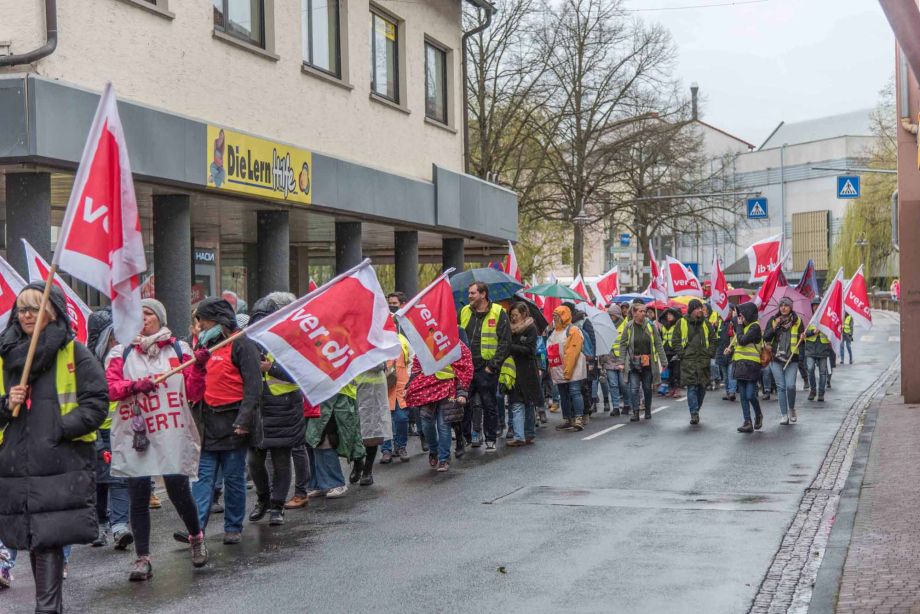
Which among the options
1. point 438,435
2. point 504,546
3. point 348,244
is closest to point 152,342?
point 504,546

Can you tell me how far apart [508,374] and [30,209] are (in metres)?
5.48

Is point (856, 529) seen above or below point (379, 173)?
below

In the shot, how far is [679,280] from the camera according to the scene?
26062 mm

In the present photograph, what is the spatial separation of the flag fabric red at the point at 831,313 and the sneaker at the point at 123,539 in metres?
13.3

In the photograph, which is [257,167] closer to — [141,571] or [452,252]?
[141,571]

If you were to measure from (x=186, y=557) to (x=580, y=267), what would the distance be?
2906 centimetres

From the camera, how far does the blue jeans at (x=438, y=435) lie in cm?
1298

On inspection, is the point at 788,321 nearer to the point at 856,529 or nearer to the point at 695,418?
the point at 695,418

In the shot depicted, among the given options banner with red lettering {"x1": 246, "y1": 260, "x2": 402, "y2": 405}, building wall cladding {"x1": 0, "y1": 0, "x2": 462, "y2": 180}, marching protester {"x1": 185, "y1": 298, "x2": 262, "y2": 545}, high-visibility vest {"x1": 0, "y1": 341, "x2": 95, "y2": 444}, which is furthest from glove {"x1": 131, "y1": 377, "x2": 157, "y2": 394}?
building wall cladding {"x1": 0, "y1": 0, "x2": 462, "y2": 180}

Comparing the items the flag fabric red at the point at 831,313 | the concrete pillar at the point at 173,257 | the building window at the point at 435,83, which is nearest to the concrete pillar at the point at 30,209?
the concrete pillar at the point at 173,257

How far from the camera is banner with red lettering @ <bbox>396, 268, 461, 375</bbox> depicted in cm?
1236

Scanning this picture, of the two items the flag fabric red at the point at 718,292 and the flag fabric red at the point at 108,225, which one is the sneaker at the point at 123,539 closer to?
the flag fabric red at the point at 108,225

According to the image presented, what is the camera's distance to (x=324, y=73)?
19.3m

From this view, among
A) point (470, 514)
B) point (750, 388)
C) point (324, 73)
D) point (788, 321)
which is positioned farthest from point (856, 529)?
point (324, 73)
